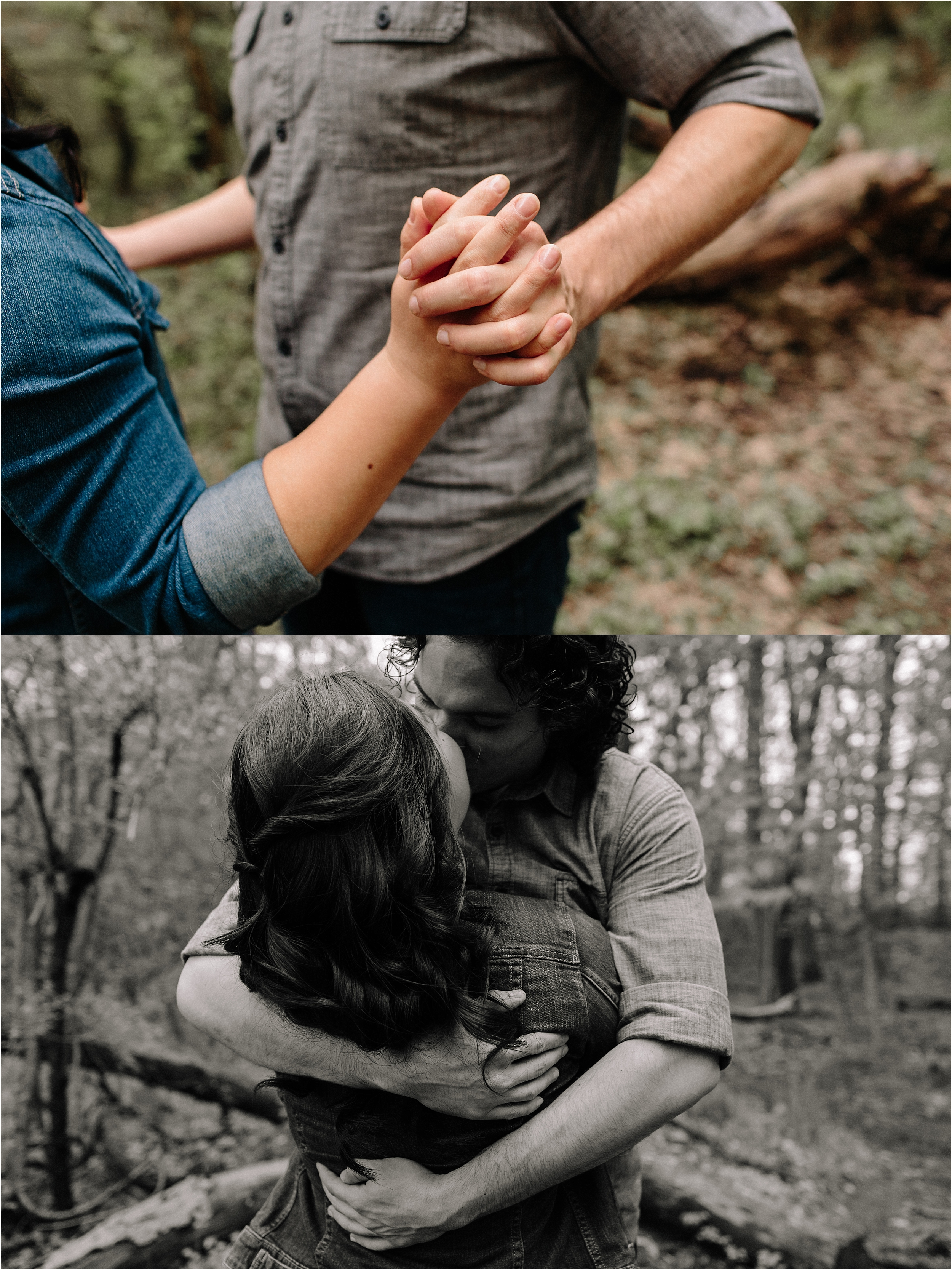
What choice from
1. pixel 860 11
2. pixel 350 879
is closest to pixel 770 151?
pixel 350 879

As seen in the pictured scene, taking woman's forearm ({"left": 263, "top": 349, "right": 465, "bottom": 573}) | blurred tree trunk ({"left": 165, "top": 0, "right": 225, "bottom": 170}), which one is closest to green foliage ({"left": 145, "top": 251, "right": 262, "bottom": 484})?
blurred tree trunk ({"left": 165, "top": 0, "right": 225, "bottom": 170})

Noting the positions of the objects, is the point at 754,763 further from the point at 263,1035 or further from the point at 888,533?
the point at 888,533

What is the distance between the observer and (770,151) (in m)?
1.20

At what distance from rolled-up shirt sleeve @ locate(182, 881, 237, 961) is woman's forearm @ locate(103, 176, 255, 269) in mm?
1359

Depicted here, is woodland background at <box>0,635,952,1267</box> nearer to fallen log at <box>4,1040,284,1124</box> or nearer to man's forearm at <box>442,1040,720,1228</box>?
fallen log at <box>4,1040,284,1124</box>

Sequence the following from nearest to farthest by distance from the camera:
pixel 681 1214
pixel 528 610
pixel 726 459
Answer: pixel 681 1214 → pixel 528 610 → pixel 726 459

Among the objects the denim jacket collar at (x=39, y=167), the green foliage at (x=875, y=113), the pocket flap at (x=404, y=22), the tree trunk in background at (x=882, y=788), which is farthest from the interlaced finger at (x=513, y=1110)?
the green foliage at (x=875, y=113)

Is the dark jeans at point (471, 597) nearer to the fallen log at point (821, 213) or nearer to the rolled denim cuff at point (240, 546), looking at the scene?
the rolled denim cuff at point (240, 546)

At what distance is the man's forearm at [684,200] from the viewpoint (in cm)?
110

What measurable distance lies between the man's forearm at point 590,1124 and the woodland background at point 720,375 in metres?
2.67

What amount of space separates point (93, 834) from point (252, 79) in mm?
1285

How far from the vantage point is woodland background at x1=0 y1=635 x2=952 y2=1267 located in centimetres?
108

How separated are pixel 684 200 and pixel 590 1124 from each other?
1218 millimetres

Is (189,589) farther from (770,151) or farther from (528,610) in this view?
(770,151)
